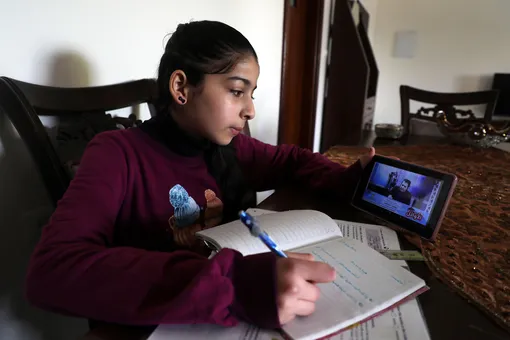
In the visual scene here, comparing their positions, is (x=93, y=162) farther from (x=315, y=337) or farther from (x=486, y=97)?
(x=486, y=97)

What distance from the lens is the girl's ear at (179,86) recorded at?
27.5 inches

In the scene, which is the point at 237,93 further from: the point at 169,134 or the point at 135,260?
the point at 135,260

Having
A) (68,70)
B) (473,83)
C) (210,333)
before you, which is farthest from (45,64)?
(473,83)

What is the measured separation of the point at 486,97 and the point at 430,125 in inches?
23.0

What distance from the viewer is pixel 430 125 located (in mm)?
1919

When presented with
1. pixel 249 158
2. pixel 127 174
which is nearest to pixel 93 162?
pixel 127 174

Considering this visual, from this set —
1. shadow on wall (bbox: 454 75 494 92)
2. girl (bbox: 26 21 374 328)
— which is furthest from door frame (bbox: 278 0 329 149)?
shadow on wall (bbox: 454 75 494 92)

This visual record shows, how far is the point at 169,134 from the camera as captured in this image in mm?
721

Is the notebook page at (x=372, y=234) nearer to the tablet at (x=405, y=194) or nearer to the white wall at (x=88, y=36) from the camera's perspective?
the tablet at (x=405, y=194)

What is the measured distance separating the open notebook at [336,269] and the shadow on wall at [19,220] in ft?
1.44

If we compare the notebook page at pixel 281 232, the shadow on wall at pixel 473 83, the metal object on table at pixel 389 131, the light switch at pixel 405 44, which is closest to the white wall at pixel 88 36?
the notebook page at pixel 281 232

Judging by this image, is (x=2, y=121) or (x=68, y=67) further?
(x=68, y=67)

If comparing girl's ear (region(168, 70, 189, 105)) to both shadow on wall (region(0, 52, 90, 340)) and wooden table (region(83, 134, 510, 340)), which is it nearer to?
shadow on wall (region(0, 52, 90, 340))

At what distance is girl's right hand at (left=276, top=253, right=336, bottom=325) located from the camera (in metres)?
0.40
